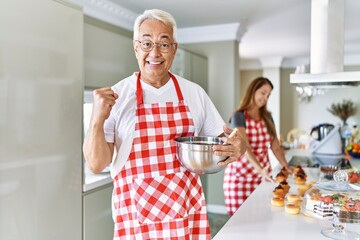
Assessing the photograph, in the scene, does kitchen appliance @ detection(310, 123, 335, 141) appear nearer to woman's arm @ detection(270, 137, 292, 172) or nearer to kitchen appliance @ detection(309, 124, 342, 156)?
kitchen appliance @ detection(309, 124, 342, 156)

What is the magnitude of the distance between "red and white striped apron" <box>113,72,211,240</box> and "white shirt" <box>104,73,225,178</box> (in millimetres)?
24

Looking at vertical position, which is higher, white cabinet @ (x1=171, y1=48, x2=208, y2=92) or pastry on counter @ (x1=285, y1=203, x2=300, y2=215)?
white cabinet @ (x1=171, y1=48, x2=208, y2=92)

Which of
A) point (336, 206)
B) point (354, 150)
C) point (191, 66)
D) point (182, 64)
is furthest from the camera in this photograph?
point (191, 66)

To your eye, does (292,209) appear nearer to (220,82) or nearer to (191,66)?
(191,66)

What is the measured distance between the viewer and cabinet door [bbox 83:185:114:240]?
75.2 inches

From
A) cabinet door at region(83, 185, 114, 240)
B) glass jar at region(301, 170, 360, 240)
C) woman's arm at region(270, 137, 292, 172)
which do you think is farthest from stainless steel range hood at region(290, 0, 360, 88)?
cabinet door at region(83, 185, 114, 240)

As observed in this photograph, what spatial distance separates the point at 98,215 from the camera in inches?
79.2

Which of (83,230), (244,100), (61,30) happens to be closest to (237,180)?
(244,100)

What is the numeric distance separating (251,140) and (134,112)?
1.52 meters

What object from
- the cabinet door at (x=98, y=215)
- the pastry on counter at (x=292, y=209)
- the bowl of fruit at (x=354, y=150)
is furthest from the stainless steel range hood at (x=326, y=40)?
the bowl of fruit at (x=354, y=150)

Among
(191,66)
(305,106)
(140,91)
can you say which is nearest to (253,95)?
Answer: (191,66)

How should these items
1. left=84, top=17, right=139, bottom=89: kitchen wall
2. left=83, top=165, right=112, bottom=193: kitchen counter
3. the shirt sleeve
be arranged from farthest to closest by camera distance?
the shirt sleeve
left=84, top=17, right=139, bottom=89: kitchen wall
left=83, top=165, right=112, bottom=193: kitchen counter

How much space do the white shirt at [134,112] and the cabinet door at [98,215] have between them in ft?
2.43

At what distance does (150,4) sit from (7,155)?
2.04 meters
